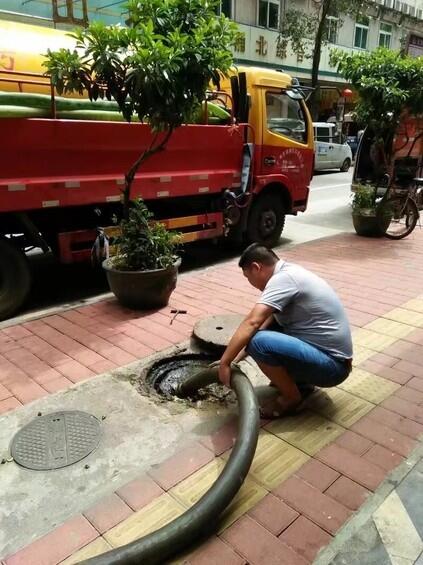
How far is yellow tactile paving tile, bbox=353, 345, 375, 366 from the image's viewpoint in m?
3.82

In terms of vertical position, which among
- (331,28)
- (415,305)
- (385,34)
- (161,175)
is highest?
(385,34)

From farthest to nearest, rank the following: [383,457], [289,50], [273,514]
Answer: [289,50] → [383,457] → [273,514]

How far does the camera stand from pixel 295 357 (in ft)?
9.20

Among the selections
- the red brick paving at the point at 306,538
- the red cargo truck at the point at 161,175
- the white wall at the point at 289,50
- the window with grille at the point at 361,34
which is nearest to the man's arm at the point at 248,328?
the red brick paving at the point at 306,538

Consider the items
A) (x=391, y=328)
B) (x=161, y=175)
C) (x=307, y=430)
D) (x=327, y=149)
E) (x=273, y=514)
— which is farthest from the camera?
(x=327, y=149)

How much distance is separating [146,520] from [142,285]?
2665 mm

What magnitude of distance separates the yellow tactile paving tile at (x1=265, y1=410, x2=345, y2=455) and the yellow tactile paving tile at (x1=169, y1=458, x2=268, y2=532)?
1.43 feet

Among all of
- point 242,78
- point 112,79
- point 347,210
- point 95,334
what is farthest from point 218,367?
point 347,210

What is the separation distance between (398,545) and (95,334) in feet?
9.60

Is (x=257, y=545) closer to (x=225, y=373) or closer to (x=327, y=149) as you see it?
(x=225, y=373)

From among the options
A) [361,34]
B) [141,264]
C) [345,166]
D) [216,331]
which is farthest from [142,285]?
[361,34]

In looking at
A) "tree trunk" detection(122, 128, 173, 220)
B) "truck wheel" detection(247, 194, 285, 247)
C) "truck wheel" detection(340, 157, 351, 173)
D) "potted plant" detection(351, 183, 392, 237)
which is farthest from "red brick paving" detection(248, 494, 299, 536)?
"truck wheel" detection(340, 157, 351, 173)

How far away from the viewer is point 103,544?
2104mm

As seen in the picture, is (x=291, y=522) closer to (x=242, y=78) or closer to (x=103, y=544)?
(x=103, y=544)
